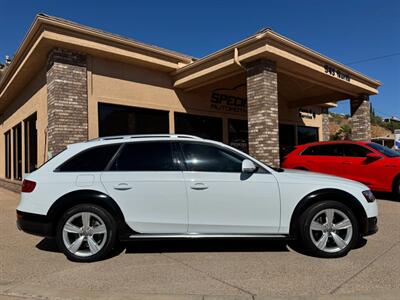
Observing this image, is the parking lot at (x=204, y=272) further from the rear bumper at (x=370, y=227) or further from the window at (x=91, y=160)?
the window at (x=91, y=160)

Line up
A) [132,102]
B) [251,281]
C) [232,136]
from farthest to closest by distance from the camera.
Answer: [232,136]
[132,102]
[251,281]

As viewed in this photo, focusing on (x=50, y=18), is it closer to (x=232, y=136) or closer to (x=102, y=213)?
(x=102, y=213)

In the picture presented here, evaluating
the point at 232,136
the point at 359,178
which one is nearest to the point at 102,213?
the point at 359,178

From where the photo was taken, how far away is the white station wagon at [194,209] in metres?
4.82

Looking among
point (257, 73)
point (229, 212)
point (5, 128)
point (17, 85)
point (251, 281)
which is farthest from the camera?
point (5, 128)

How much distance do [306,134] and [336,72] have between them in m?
6.38

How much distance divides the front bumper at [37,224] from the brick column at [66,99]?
5178 millimetres

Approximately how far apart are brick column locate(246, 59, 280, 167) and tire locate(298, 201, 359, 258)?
5.53 metres

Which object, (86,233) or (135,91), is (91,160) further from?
(135,91)

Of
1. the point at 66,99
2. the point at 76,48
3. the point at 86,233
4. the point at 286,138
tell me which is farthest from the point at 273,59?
the point at 86,233

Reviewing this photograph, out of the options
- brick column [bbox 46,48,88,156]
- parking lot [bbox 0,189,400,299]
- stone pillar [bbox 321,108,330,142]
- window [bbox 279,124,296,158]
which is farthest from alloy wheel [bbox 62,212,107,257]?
stone pillar [bbox 321,108,330,142]

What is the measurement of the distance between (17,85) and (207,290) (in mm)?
13208

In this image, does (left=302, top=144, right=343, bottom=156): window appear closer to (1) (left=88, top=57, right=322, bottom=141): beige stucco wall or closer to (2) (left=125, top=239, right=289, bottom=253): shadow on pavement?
(1) (left=88, top=57, right=322, bottom=141): beige stucco wall

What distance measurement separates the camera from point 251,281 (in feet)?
13.2
